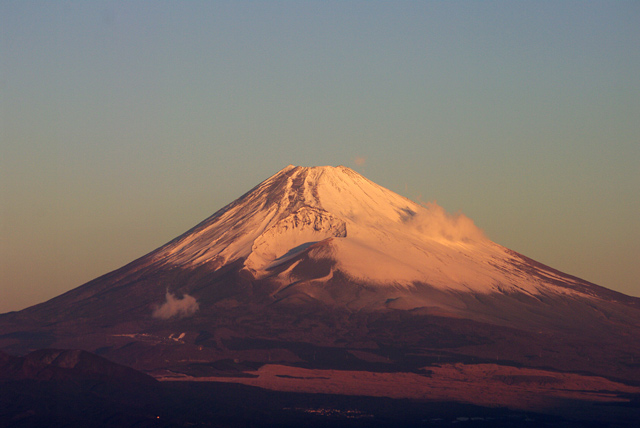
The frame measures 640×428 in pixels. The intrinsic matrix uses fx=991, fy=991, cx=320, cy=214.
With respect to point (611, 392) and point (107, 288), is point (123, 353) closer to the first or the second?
point (107, 288)

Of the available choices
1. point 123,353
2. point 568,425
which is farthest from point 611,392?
point 123,353

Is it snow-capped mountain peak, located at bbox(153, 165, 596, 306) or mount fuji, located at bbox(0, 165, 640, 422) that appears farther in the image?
snow-capped mountain peak, located at bbox(153, 165, 596, 306)

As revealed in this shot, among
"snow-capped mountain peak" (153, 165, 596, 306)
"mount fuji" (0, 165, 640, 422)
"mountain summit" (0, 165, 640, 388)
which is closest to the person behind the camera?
"mount fuji" (0, 165, 640, 422)

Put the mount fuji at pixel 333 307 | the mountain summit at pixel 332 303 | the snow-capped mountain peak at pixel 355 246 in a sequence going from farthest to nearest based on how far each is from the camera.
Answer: the snow-capped mountain peak at pixel 355 246 → the mountain summit at pixel 332 303 → the mount fuji at pixel 333 307

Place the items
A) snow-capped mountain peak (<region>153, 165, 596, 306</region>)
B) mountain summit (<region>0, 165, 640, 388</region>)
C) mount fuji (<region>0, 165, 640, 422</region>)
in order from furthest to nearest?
snow-capped mountain peak (<region>153, 165, 596, 306</region>) < mountain summit (<region>0, 165, 640, 388</region>) < mount fuji (<region>0, 165, 640, 422</region>)

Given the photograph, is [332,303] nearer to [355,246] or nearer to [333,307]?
[333,307]

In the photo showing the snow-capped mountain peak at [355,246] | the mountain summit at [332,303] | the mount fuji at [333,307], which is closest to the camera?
the mount fuji at [333,307]
